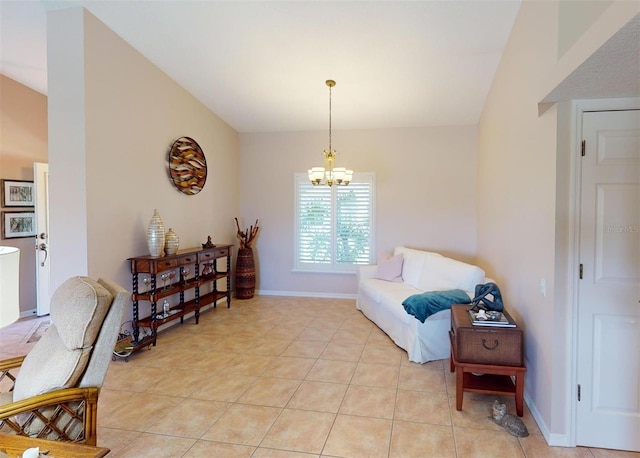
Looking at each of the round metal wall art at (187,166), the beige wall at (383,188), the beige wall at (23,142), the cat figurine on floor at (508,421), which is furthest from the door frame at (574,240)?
the beige wall at (23,142)

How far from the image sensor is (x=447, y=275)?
4.43m

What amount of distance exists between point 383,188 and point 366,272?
1.49 metres

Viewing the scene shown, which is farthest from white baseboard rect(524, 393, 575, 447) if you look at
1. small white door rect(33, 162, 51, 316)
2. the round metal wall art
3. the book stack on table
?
small white door rect(33, 162, 51, 316)

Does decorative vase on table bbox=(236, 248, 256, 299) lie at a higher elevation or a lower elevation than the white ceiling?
lower

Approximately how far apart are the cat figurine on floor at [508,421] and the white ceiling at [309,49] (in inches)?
132

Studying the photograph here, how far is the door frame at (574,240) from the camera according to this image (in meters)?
2.23

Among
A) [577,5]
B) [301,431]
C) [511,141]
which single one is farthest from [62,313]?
[511,141]

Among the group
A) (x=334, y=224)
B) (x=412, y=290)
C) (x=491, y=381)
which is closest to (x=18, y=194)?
(x=334, y=224)

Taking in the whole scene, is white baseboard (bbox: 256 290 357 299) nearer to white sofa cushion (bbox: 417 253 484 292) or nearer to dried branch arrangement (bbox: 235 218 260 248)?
dried branch arrangement (bbox: 235 218 260 248)

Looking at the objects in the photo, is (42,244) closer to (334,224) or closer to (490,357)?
(334,224)

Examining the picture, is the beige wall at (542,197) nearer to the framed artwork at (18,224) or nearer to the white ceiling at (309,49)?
the white ceiling at (309,49)

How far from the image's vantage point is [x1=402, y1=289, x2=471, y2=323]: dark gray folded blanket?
3.53m

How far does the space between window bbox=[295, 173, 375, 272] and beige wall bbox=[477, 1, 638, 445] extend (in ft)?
9.01

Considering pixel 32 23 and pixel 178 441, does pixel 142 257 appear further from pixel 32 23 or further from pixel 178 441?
pixel 32 23
